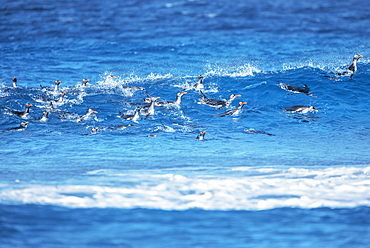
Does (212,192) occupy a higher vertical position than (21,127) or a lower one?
lower

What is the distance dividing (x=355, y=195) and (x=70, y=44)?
23.9 m

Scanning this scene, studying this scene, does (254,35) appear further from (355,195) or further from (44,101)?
(355,195)

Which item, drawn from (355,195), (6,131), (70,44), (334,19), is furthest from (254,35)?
(355,195)

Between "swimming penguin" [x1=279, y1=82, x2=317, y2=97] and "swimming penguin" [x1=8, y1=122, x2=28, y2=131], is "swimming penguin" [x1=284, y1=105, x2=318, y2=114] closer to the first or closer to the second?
"swimming penguin" [x1=279, y1=82, x2=317, y2=97]

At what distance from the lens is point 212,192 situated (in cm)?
645

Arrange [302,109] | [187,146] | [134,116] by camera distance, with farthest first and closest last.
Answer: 1. [302,109]
2. [134,116]
3. [187,146]

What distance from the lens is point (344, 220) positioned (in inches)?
213

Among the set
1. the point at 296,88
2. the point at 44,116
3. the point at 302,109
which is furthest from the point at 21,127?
the point at 296,88

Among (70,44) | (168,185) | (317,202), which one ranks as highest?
(70,44)

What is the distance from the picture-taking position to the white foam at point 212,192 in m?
5.98

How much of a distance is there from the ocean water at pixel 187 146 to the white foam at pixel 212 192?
3cm

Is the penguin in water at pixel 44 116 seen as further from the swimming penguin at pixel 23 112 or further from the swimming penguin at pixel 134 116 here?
the swimming penguin at pixel 134 116

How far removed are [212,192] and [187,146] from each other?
3.44 metres

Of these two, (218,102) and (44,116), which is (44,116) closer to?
(44,116)
